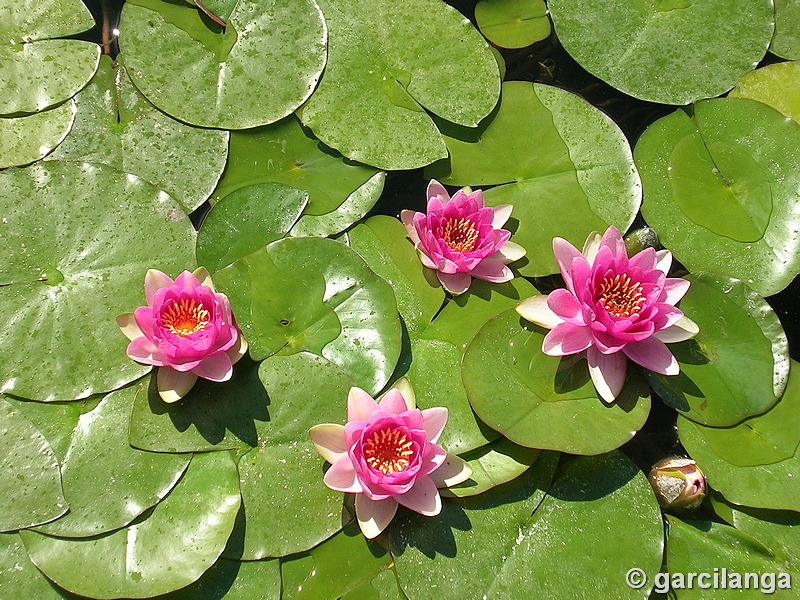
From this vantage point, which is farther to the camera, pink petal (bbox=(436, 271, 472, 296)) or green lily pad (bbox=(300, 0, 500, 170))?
green lily pad (bbox=(300, 0, 500, 170))

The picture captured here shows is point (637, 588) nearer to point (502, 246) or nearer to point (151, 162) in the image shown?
point (502, 246)

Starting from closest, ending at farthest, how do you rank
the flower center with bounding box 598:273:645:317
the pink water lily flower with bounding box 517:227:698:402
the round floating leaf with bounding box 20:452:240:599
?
the round floating leaf with bounding box 20:452:240:599 → the pink water lily flower with bounding box 517:227:698:402 → the flower center with bounding box 598:273:645:317

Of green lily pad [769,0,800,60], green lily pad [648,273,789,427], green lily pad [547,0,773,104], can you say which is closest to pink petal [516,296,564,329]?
green lily pad [648,273,789,427]

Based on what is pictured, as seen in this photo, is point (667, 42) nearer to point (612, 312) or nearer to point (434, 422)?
point (612, 312)

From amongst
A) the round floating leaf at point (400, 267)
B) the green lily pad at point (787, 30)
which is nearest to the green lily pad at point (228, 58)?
the round floating leaf at point (400, 267)

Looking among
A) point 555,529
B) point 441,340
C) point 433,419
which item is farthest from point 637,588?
point 441,340

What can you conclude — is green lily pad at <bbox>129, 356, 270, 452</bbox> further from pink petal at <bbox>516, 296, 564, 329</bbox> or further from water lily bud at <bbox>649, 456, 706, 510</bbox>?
water lily bud at <bbox>649, 456, 706, 510</bbox>
